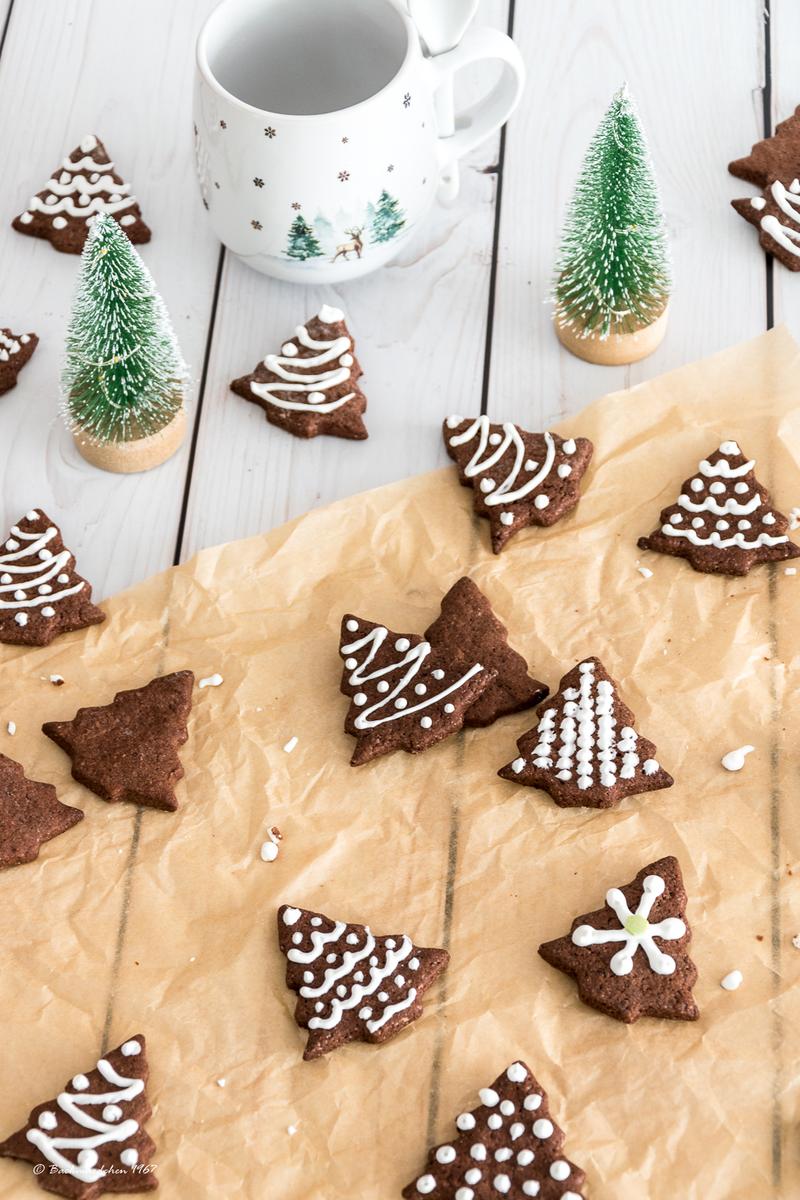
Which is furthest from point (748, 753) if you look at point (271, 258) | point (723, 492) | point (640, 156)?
point (271, 258)

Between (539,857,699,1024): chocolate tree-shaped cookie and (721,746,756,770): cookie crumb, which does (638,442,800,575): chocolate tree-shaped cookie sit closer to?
(721,746,756,770): cookie crumb

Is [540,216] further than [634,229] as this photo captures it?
Yes

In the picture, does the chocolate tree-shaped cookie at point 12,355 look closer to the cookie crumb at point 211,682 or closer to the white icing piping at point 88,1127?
the cookie crumb at point 211,682

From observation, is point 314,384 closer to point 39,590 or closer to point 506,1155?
point 39,590

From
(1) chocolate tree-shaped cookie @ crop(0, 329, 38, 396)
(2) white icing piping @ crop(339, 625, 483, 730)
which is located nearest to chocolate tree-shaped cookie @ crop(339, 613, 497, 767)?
(2) white icing piping @ crop(339, 625, 483, 730)

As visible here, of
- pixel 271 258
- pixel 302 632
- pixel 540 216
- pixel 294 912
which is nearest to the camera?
pixel 294 912

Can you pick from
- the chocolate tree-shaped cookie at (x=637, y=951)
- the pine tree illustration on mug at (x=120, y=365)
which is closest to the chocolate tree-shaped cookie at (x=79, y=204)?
the pine tree illustration on mug at (x=120, y=365)

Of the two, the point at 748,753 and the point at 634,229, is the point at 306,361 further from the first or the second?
the point at 748,753
